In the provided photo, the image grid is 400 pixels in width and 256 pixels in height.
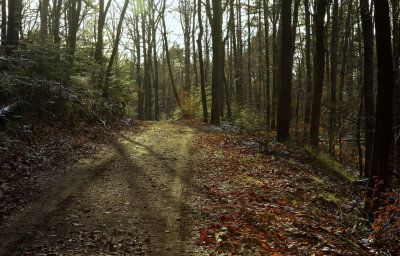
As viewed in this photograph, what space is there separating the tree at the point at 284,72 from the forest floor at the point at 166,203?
2.40 metres

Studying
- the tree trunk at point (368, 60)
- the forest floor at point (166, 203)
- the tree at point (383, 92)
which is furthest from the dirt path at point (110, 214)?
the tree trunk at point (368, 60)

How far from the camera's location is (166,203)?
648cm

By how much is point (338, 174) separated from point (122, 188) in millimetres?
8428

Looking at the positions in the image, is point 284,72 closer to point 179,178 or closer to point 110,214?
point 179,178

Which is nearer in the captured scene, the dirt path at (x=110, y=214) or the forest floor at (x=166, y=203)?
the dirt path at (x=110, y=214)

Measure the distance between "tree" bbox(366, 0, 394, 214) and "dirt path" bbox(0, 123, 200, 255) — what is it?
4.32 metres

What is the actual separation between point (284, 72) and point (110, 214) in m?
10.2

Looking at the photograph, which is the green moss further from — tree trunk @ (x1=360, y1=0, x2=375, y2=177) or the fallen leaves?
tree trunk @ (x1=360, y1=0, x2=375, y2=177)

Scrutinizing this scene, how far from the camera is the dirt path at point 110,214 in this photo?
15.1ft

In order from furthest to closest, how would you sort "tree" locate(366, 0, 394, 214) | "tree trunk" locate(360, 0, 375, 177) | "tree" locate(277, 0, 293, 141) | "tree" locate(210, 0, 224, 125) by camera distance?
"tree" locate(210, 0, 224, 125), "tree" locate(277, 0, 293, 141), "tree trunk" locate(360, 0, 375, 177), "tree" locate(366, 0, 394, 214)

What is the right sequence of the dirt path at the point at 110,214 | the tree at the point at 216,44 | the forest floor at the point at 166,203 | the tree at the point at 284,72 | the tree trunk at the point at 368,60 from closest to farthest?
1. the dirt path at the point at 110,214
2. the forest floor at the point at 166,203
3. the tree trunk at the point at 368,60
4. the tree at the point at 284,72
5. the tree at the point at 216,44

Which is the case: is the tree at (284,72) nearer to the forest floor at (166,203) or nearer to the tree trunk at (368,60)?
the forest floor at (166,203)

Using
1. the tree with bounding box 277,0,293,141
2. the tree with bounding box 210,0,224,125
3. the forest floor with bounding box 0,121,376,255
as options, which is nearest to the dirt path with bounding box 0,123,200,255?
the forest floor with bounding box 0,121,376,255

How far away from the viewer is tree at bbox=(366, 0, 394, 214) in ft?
19.6
